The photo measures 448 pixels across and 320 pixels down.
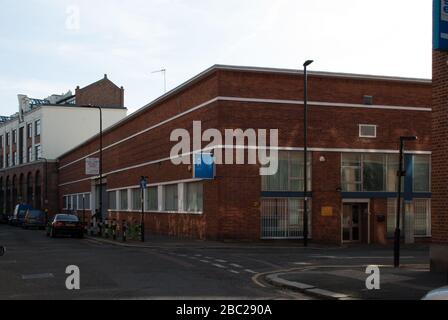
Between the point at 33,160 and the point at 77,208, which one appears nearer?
the point at 77,208

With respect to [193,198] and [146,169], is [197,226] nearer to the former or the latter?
[193,198]

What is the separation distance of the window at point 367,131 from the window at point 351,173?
4.03ft

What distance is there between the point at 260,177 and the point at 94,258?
44.4ft

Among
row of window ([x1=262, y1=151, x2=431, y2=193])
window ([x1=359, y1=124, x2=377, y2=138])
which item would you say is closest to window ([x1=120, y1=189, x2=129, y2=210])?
row of window ([x1=262, y1=151, x2=431, y2=193])

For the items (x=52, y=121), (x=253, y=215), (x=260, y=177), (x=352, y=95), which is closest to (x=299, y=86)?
(x=352, y=95)

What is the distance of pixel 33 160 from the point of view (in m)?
→ 92.8

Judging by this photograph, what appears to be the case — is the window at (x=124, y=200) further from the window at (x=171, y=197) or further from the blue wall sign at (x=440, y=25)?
the blue wall sign at (x=440, y=25)

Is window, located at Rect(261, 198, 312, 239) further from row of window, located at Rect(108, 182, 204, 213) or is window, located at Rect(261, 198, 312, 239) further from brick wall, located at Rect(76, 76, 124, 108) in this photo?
brick wall, located at Rect(76, 76, 124, 108)

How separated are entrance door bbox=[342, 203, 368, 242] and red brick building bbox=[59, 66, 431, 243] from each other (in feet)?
0.19

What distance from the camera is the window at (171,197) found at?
1571 inches

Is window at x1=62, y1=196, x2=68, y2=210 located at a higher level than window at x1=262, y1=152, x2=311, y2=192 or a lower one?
lower

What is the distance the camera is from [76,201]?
76.0 meters

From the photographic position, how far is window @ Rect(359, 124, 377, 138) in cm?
3547

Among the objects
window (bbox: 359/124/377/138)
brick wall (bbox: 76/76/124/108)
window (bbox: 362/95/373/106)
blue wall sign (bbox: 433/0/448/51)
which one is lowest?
window (bbox: 359/124/377/138)
